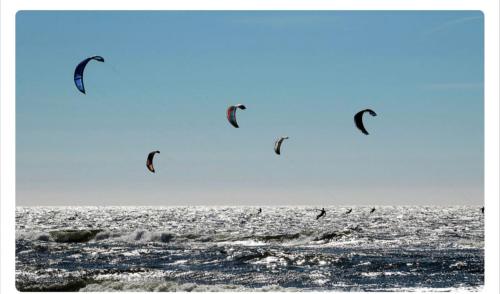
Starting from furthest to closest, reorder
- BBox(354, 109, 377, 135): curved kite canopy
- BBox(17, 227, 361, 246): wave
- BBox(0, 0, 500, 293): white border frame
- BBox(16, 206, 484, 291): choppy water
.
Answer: BBox(17, 227, 361, 246): wave < BBox(16, 206, 484, 291): choppy water < BBox(354, 109, 377, 135): curved kite canopy < BBox(0, 0, 500, 293): white border frame

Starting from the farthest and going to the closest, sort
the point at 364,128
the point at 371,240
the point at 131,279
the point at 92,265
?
the point at 371,240
the point at 92,265
the point at 131,279
the point at 364,128

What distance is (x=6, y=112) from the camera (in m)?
12.4

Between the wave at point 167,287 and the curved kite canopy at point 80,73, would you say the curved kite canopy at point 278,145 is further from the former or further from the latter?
the curved kite canopy at point 80,73

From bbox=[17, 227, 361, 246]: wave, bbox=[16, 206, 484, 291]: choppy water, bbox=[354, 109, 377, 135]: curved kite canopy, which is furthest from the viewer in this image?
bbox=[17, 227, 361, 246]: wave

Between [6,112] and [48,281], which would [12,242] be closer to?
[6,112]

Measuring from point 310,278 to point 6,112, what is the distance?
26.8 feet

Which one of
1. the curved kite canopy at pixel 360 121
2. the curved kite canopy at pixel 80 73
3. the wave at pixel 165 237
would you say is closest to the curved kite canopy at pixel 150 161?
the curved kite canopy at pixel 80 73

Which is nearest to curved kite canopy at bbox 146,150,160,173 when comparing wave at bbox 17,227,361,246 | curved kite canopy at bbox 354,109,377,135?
curved kite canopy at bbox 354,109,377,135

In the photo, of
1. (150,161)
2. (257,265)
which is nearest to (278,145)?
(150,161)

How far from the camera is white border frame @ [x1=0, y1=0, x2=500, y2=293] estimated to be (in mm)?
12312

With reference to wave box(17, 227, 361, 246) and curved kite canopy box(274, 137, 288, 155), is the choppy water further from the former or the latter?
curved kite canopy box(274, 137, 288, 155)

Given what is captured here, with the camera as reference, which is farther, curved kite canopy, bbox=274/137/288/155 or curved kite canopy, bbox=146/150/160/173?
curved kite canopy, bbox=146/150/160/173

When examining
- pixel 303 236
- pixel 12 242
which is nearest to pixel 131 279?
pixel 12 242
